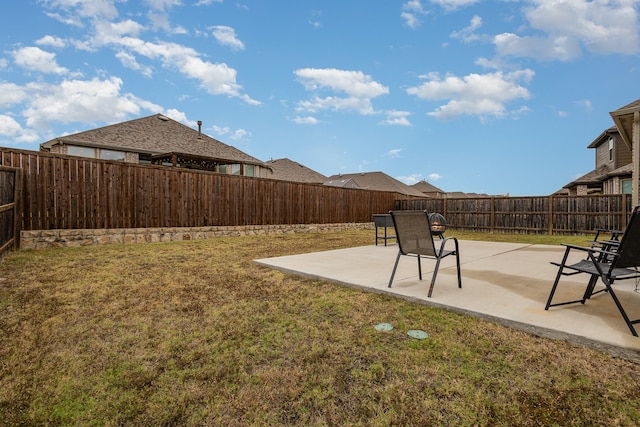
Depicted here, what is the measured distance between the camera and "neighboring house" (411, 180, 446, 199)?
175ft

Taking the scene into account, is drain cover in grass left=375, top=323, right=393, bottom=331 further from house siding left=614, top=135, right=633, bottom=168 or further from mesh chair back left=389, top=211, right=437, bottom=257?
house siding left=614, top=135, right=633, bottom=168

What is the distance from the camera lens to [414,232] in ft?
11.6

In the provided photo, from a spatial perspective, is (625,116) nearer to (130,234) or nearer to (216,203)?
(216,203)

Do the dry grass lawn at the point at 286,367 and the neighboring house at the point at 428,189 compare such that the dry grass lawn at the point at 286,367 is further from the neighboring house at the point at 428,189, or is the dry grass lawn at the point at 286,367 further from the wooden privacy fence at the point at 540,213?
the neighboring house at the point at 428,189

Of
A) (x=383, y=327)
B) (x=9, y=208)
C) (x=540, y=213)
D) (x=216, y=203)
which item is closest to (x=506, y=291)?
(x=383, y=327)

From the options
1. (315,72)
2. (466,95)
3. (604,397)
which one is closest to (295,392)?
(604,397)

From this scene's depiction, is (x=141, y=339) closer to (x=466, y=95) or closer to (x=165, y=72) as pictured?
(x=165, y=72)

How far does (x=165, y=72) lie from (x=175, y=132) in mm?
4255

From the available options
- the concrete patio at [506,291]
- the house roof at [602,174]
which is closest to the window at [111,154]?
the concrete patio at [506,291]

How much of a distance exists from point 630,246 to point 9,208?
34.0 feet

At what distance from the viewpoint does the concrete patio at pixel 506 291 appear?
2346mm

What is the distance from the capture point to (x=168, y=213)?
32.3 feet

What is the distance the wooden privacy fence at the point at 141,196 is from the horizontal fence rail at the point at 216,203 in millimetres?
20

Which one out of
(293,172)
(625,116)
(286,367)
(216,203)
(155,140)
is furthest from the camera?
(293,172)
